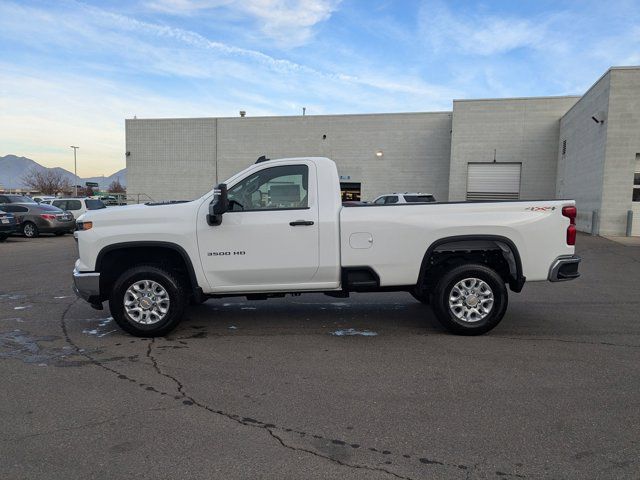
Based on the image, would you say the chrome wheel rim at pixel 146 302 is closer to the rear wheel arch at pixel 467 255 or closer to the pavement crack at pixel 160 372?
the pavement crack at pixel 160 372

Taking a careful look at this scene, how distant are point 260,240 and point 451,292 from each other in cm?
235

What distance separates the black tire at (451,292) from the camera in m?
5.64

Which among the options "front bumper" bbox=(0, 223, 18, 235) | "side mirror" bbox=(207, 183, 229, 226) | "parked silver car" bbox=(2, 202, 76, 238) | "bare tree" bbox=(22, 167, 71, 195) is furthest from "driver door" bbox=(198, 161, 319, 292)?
"bare tree" bbox=(22, 167, 71, 195)

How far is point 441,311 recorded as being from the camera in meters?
5.66

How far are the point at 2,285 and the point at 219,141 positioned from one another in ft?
92.6

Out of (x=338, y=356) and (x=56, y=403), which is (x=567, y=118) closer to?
(x=338, y=356)

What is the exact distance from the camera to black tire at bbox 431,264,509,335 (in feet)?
18.5

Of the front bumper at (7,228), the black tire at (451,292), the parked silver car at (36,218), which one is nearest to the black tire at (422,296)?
the black tire at (451,292)

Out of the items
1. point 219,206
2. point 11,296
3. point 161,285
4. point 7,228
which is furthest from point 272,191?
point 7,228

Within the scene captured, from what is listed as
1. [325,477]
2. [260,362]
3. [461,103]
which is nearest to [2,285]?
[260,362]

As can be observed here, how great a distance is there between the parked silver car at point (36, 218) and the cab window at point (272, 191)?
56.8 feet

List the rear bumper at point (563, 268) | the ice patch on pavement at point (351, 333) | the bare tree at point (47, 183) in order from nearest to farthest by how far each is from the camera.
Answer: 1. the rear bumper at point (563, 268)
2. the ice patch on pavement at point (351, 333)
3. the bare tree at point (47, 183)

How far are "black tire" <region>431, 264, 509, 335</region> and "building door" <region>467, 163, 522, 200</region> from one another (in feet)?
83.1

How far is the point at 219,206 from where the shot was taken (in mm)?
5352
